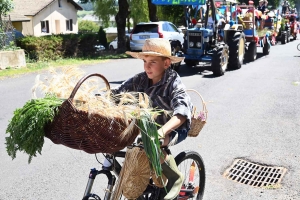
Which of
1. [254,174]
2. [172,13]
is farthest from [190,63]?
[172,13]

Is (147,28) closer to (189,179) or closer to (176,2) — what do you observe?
(176,2)

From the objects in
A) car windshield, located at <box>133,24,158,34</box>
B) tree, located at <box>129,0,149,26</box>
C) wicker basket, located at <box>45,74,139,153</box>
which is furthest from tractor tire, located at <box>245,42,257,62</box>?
tree, located at <box>129,0,149,26</box>

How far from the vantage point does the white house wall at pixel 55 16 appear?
153 feet

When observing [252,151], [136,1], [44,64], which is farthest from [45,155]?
[136,1]

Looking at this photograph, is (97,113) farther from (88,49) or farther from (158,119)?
(88,49)

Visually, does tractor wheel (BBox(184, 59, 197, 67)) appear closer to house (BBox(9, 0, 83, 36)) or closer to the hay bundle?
the hay bundle

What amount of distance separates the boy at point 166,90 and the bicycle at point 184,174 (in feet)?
0.45

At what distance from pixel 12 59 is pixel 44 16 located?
34.0m

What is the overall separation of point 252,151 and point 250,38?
1169 centimetres

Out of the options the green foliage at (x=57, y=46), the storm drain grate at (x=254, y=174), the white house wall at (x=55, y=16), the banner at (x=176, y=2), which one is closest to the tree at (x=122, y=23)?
the green foliage at (x=57, y=46)

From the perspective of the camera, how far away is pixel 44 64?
16.8 metres

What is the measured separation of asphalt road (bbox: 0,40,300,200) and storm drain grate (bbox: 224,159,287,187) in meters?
0.09

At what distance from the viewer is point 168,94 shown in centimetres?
316

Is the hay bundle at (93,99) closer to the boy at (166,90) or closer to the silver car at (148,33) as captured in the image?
the boy at (166,90)
